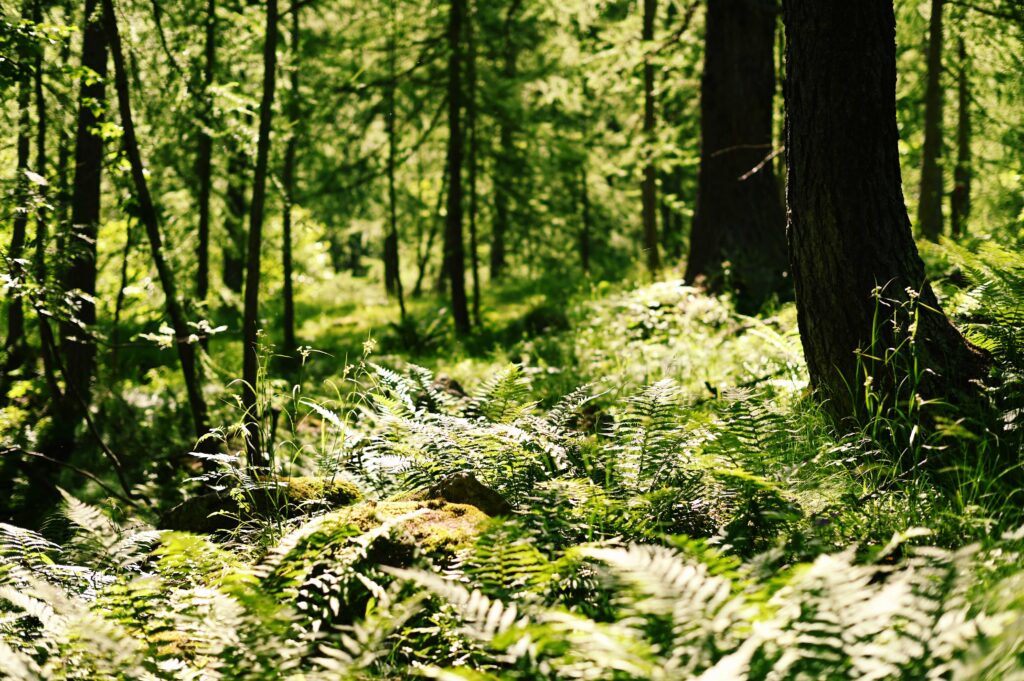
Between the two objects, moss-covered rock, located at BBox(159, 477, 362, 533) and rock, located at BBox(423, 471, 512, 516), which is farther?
moss-covered rock, located at BBox(159, 477, 362, 533)

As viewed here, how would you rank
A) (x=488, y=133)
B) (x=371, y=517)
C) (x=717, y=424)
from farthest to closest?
(x=488, y=133) < (x=717, y=424) < (x=371, y=517)

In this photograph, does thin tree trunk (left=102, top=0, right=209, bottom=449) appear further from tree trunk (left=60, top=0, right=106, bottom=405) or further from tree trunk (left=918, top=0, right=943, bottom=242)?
tree trunk (left=918, top=0, right=943, bottom=242)

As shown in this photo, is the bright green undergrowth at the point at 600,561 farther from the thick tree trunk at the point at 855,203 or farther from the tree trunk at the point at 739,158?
the tree trunk at the point at 739,158

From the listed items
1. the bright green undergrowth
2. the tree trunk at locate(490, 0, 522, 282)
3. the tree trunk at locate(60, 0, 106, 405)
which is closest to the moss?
the bright green undergrowth

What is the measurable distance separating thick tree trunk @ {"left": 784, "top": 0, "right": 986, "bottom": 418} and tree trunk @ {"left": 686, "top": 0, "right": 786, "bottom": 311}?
5527 millimetres

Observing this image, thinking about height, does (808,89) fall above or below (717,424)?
above

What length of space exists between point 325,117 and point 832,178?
12.2 meters

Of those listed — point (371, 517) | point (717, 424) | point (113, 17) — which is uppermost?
point (113, 17)

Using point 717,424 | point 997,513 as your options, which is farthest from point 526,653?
point 997,513

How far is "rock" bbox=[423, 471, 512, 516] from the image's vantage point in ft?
11.1

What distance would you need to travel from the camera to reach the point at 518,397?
4.21m

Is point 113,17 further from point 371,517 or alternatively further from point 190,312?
point 371,517

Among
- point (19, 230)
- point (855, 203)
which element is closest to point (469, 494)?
point (855, 203)

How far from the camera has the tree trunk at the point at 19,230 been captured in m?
5.33
